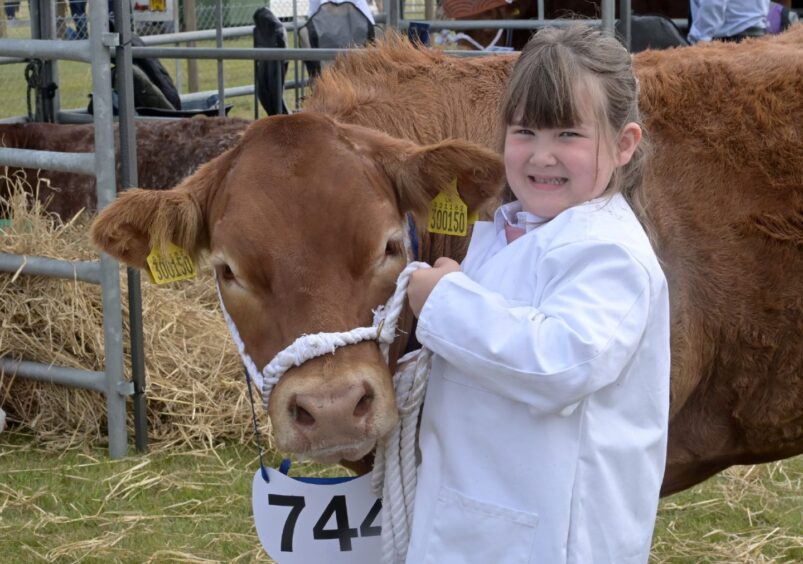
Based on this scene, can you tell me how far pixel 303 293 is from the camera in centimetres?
229

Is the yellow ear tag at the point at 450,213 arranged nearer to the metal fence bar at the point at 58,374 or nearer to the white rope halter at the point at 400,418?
the white rope halter at the point at 400,418

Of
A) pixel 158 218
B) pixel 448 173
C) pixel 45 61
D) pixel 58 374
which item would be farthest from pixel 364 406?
pixel 45 61

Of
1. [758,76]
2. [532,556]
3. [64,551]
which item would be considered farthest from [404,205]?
[64,551]

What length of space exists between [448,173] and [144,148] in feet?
15.4

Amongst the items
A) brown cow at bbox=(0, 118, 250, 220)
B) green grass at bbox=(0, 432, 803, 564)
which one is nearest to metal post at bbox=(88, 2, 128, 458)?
green grass at bbox=(0, 432, 803, 564)

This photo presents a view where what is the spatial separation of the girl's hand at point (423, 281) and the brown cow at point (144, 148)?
4589 mm

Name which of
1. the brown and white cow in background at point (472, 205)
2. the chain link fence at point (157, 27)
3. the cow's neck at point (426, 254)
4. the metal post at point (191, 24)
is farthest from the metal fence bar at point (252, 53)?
the metal post at point (191, 24)

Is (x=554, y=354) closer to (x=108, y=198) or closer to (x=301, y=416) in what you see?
(x=301, y=416)

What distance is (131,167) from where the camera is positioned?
488cm

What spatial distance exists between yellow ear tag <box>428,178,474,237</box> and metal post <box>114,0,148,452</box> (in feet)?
8.34

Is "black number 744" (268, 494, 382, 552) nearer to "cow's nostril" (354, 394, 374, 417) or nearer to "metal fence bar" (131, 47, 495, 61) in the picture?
"cow's nostril" (354, 394, 374, 417)

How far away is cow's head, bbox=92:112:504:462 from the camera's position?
2.20m

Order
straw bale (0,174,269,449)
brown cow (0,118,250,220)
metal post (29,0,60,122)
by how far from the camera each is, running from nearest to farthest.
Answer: straw bale (0,174,269,449) < brown cow (0,118,250,220) < metal post (29,0,60,122)

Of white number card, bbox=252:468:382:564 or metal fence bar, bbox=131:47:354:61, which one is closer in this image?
white number card, bbox=252:468:382:564
